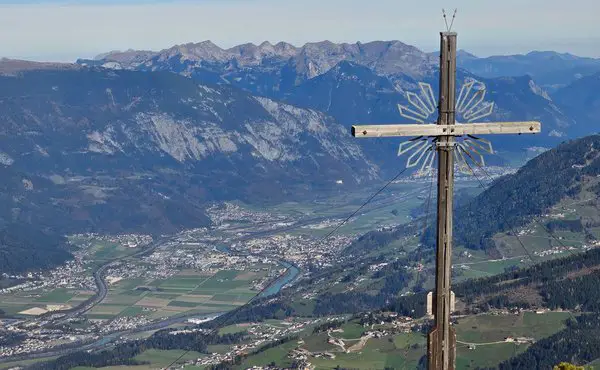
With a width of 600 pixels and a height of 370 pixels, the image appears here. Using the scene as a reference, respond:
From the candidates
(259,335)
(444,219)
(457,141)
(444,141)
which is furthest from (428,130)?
(259,335)

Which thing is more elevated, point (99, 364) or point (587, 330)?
point (587, 330)

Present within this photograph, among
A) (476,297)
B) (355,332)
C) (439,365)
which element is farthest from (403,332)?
Result: (439,365)

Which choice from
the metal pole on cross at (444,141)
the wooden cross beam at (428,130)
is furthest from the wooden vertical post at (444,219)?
the wooden cross beam at (428,130)

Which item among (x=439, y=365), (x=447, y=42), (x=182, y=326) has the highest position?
(x=447, y=42)

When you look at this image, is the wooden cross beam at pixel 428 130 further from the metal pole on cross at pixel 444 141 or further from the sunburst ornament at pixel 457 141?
the sunburst ornament at pixel 457 141

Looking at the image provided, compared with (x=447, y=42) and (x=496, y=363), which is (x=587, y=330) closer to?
(x=496, y=363)

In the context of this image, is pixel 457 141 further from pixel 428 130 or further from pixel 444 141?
pixel 428 130

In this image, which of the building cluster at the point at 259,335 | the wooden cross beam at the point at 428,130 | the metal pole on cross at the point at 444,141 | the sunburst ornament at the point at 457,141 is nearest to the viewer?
the wooden cross beam at the point at 428,130

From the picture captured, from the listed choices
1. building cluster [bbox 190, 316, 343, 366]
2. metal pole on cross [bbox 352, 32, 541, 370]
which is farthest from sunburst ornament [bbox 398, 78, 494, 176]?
building cluster [bbox 190, 316, 343, 366]
